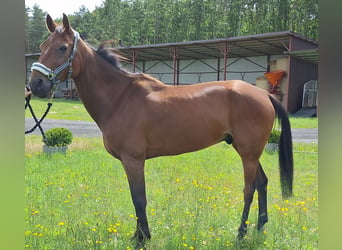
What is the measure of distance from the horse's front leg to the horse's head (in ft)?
3.20

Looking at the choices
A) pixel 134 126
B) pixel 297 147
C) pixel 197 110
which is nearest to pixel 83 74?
pixel 134 126

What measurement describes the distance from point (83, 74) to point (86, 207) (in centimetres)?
166

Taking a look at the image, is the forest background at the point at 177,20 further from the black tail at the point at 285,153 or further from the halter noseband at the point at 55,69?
the black tail at the point at 285,153

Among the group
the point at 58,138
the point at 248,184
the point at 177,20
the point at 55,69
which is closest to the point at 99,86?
the point at 55,69

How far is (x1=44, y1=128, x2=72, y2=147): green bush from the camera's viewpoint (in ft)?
16.5

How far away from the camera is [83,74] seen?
2.80 m

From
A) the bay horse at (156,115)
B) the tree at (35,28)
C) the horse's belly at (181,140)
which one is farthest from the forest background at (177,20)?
the horse's belly at (181,140)

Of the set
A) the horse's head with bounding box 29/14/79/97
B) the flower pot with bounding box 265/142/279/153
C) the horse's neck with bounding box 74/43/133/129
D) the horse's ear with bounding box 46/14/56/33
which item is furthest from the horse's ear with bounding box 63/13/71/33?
the flower pot with bounding box 265/142/279/153

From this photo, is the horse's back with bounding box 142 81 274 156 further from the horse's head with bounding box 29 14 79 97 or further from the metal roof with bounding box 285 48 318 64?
the horse's head with bounding box 29 14 79 97

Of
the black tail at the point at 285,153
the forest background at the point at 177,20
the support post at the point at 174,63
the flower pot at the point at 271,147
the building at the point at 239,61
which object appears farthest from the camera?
the flower pot at the point at 271,147

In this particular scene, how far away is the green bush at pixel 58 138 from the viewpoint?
5020 millimetres

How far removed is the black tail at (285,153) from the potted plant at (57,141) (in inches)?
144
